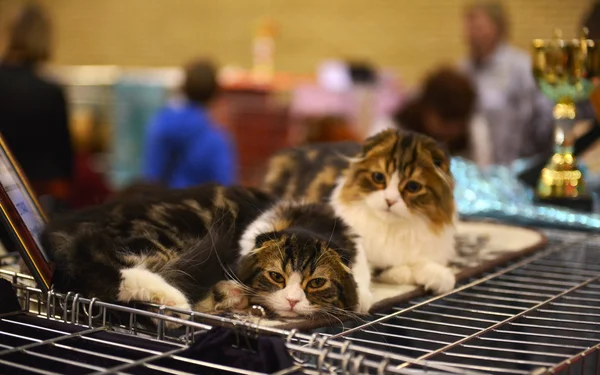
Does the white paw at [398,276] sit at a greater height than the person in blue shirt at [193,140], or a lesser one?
lesser

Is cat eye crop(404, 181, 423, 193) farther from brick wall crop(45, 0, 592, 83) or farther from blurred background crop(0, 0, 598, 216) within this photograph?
brick wall crop(45, 0, 592, 83)

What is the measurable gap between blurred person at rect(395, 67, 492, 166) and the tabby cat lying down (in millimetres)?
2386

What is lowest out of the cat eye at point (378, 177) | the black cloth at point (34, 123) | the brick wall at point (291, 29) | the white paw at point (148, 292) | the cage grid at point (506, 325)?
the cage grid at point (506, 325)

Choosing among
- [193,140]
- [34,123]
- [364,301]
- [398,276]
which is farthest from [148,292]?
[193,140]

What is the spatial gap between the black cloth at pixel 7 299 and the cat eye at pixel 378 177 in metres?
0.79

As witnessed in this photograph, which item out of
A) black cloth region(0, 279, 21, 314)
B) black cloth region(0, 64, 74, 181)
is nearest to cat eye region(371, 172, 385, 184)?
black cloth region(0, 279, 21, 314)

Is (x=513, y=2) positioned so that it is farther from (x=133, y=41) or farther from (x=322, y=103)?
(x=133, y=41)

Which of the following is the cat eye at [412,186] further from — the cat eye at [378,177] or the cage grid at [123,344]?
the cage grid at [123,344]

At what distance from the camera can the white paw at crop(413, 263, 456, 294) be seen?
5.12 feet

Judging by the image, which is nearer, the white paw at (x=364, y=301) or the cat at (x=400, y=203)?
the white paw at (x=364, y=301)

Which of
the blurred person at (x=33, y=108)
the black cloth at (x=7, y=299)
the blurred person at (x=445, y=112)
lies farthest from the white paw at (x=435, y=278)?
the blurred person at (x=33, y=108)

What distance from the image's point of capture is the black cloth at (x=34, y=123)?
369 cm

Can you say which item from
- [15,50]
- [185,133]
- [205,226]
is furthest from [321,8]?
[205,226]

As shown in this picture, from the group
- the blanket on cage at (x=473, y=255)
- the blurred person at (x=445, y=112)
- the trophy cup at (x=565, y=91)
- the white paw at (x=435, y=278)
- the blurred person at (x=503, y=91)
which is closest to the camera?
the blanket on cage at (x=473, y=255)
